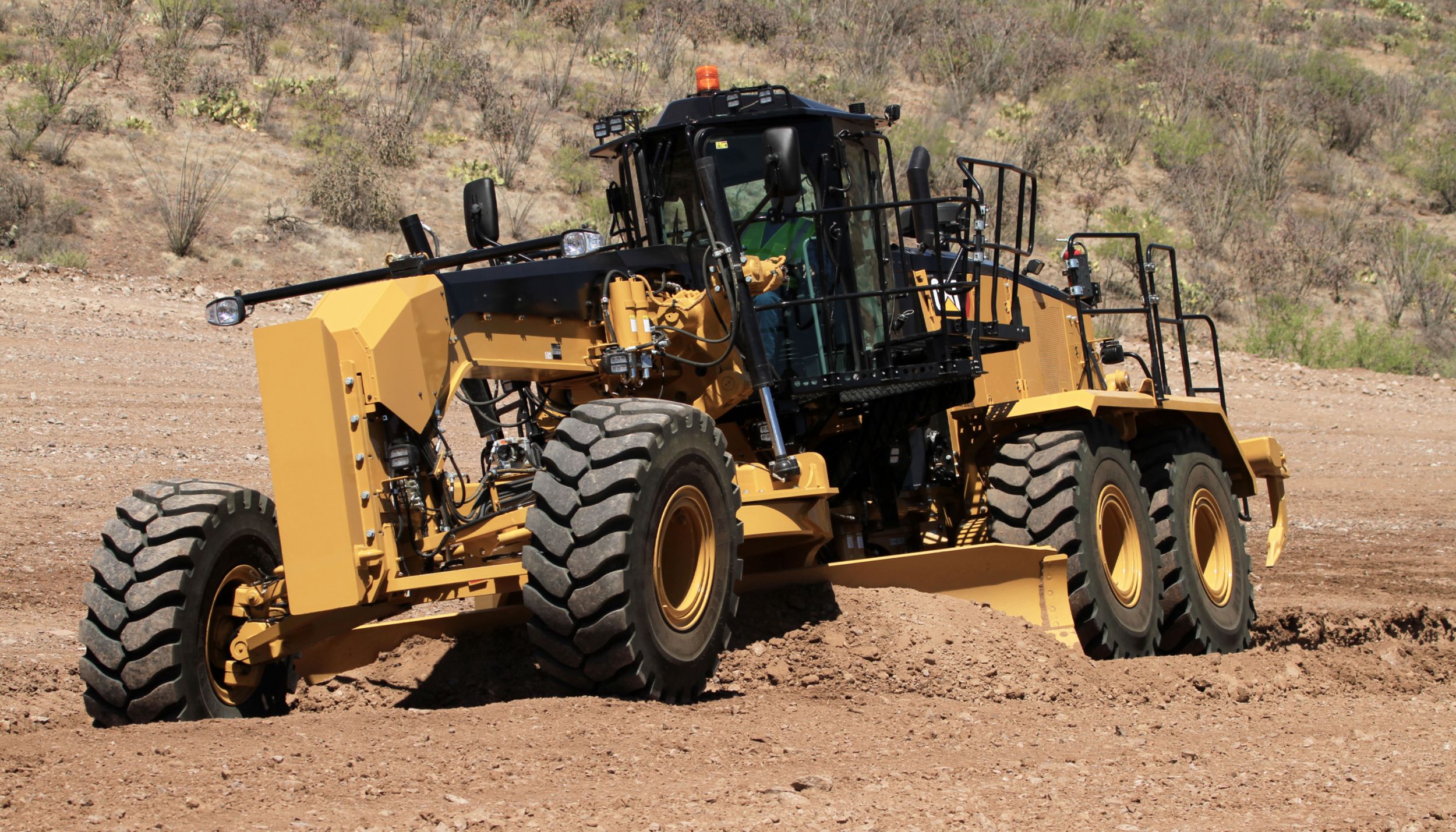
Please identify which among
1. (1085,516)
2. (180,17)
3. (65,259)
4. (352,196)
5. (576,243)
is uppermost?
(180,17)

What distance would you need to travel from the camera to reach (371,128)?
895 inches

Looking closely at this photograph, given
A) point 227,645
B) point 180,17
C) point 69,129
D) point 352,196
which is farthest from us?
point 180,17

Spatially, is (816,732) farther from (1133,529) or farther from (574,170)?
(574,170)

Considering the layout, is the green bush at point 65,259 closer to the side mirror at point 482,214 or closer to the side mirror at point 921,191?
the side mirror at point 482,214

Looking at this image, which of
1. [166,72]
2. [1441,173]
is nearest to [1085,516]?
[166,72]

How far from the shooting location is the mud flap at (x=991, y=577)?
7.99m

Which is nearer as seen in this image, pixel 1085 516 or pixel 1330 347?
pixel 1085 516

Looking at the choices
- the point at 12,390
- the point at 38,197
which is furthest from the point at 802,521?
the point at 38,197

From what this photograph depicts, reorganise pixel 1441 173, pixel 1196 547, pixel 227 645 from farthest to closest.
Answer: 1. pixel 1441 173
2. pixel 1196 547
3. pixel 227 645

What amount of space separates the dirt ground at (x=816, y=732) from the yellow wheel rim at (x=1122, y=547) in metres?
0.89

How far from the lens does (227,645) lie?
6.55 m

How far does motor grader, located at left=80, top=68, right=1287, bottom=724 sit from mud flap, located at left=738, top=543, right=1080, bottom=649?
0.05 ft

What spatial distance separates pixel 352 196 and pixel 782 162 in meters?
14.7

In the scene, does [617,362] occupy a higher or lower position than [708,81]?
lower
